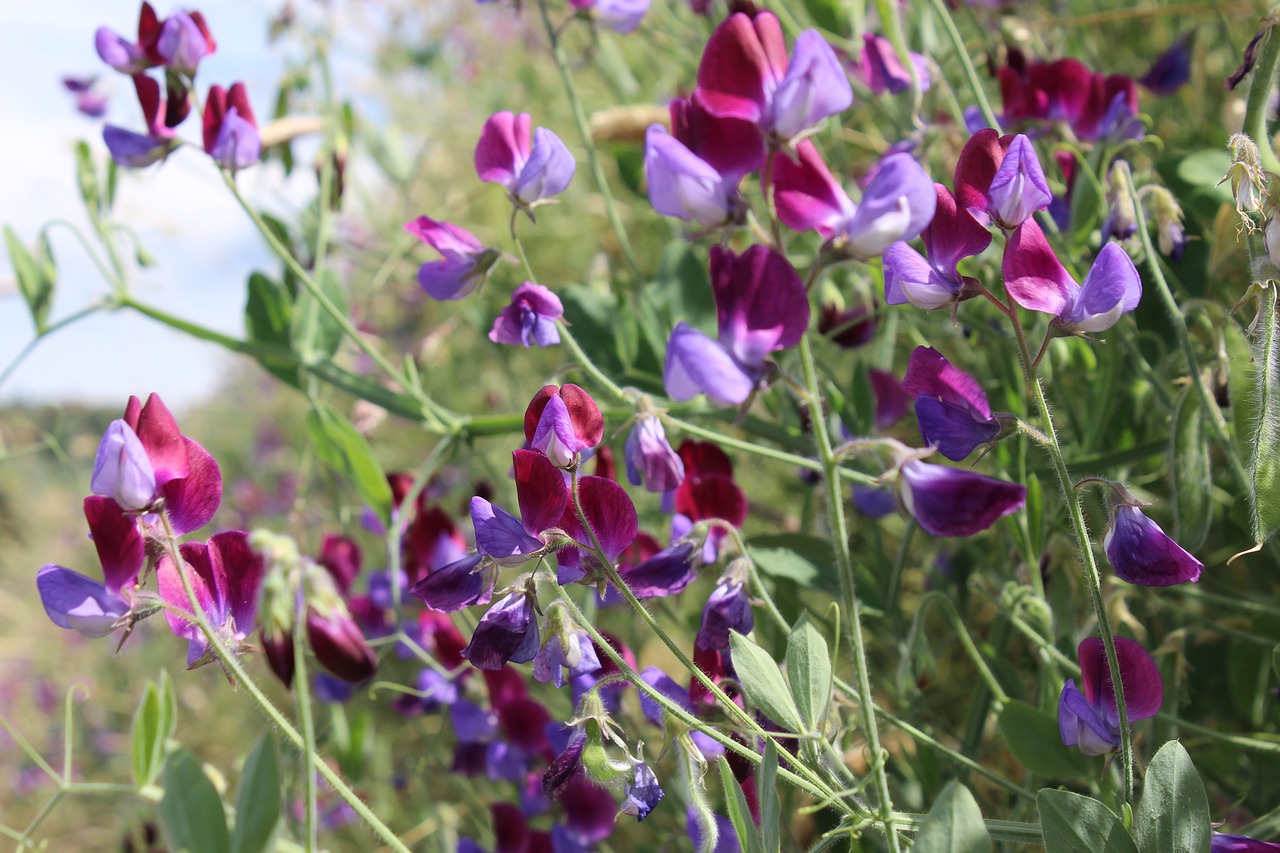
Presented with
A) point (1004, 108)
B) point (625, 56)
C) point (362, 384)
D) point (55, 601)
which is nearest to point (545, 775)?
A: point (55, 601)

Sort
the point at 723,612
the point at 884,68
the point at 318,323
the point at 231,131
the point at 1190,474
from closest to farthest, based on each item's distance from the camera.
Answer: the point at 723,612 < the point at 1190,474 < the point at 231,131 < the point at 884,68 < the point at 318,323

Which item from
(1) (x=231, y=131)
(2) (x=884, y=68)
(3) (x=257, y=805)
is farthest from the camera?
(2) (x=884, y=68)

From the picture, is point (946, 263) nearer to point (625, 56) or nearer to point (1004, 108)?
point (1004, 108)

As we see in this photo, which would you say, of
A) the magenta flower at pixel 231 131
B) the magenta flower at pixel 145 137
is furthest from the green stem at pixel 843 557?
the magenta flower at pixel 145 137

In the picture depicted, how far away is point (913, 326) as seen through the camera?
1328 millimetres

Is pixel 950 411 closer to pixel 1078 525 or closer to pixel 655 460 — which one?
pixel 1078 525

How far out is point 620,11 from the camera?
3.94ft

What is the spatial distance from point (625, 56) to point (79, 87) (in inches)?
73.5

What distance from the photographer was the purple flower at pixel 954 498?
0.58 metres

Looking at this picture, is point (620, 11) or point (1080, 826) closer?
point (1080, 826)

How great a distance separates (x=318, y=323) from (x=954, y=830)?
1.26 m

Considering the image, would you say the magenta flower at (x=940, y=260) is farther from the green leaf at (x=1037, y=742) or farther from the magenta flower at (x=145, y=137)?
the magenta flower at (x=145, y=137)

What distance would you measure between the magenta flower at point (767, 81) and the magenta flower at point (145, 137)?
85cm

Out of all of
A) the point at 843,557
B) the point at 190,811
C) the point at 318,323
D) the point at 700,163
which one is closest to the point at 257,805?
the point at 190,811
